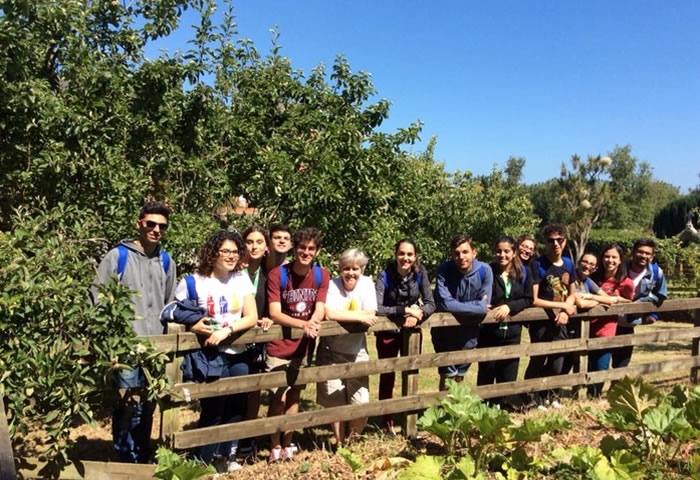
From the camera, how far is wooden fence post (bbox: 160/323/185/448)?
3.48 meters

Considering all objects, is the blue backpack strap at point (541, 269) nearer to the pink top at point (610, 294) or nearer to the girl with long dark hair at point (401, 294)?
the pink top at point (610, 294)

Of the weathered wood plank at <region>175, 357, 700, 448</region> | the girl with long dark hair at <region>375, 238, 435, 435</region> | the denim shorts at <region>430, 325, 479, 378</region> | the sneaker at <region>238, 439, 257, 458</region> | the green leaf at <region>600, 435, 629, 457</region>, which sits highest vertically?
the girl with long dark hair at <region>375, 238, 435, 435</region>

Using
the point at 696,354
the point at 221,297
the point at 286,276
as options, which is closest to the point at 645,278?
the point at 696,354

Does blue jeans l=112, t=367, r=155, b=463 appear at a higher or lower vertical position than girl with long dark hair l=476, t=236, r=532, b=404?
lower

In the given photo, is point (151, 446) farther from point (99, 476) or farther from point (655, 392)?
point (655, 392)

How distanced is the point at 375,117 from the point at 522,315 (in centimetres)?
283

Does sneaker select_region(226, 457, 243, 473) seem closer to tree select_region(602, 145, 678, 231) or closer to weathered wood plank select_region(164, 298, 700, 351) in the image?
weathered wood plank select_region(164, 298, 700, 351)

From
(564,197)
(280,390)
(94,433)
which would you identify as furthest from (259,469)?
→ (564,197)

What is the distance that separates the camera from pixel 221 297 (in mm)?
3746

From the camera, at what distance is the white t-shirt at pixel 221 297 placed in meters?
3.71

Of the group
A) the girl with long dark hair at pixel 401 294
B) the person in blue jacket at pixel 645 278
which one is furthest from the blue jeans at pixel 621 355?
the girl with long dark hair at pixel 401 294

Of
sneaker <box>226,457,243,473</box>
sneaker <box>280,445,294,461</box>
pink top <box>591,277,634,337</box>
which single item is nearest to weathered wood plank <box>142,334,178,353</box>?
sneaker <box>226,457,243,473</box>

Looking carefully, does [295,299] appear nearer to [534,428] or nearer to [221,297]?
[221,297]

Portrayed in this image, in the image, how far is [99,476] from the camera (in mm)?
3266
